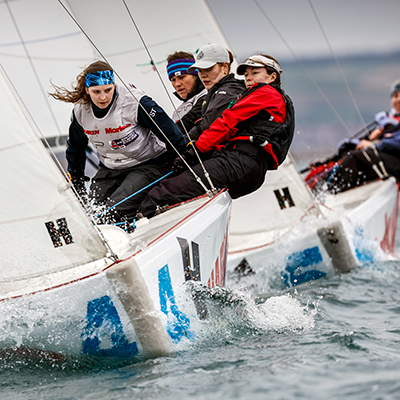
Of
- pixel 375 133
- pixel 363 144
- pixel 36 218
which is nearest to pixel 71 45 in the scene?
pixel 36 218

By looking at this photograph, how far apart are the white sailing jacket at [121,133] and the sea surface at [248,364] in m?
0.74

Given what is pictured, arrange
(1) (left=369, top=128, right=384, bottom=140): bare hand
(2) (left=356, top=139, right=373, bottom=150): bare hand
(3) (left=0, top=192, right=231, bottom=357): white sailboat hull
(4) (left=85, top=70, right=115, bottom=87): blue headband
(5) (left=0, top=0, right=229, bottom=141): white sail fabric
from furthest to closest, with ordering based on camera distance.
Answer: (1) (left=369, top=128, right=384, bottom=140): bare hand, (2) (left=356, top=139, right=373, bottom=150): bare hand, (5) (left=0, top=0, right=229, bottom=141): white sail fabric, (4) (left=85, top=70, right=115, bottom=87): blue headband, (3) (left=0, top=192, right=231, bottom=357): white sailboat hull

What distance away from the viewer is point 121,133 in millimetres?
2225

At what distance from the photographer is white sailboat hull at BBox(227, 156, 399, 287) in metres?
3.57

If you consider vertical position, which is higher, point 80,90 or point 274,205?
point 80,90

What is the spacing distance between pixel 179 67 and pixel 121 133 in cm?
48

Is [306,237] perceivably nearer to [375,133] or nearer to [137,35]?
[137,35]

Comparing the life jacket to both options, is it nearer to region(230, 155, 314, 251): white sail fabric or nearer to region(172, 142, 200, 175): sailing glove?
region(172, 142, 200, 175): sailing glove

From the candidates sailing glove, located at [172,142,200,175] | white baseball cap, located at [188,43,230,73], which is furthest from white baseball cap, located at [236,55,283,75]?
sailing glove, located at [172,142,200,175]

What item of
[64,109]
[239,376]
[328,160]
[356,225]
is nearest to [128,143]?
[64,109]

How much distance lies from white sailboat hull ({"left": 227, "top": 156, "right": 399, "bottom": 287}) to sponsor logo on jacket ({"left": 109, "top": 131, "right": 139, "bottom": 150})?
1.57 m

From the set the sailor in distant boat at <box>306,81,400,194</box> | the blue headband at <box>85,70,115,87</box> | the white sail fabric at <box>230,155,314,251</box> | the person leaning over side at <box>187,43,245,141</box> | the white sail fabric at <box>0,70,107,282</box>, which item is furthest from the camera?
the sailor in distant boat at <box>306,81,400,194</box>

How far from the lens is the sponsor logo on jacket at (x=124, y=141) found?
225 centimetres

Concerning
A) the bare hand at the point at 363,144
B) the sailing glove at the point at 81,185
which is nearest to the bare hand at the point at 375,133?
the bare hand at the point at 363,144
